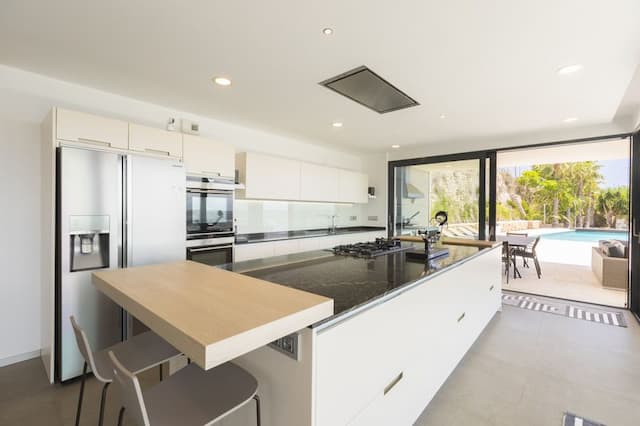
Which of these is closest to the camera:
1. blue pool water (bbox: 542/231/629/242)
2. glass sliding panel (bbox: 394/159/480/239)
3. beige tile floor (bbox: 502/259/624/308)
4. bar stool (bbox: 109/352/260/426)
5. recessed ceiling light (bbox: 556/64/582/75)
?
bar stool (bbox: 109/352/260/426)

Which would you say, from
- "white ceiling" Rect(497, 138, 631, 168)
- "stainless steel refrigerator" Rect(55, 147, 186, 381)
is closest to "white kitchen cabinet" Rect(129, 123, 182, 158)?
"stainless steel refrigerator" Rect(55, 147, 186, 381)

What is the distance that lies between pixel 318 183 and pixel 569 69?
10.4 feet

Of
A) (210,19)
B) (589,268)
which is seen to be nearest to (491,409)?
(210,19)

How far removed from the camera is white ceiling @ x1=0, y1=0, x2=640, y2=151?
1.62m

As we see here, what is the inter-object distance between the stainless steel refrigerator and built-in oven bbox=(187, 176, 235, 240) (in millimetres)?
267

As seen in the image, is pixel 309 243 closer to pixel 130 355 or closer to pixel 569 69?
pixel 130 355

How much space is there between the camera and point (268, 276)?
1519 millimetres

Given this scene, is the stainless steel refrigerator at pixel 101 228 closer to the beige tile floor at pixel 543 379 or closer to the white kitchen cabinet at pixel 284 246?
the white kitchen cabinet at pixel 284 246

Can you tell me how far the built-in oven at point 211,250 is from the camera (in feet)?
9.45

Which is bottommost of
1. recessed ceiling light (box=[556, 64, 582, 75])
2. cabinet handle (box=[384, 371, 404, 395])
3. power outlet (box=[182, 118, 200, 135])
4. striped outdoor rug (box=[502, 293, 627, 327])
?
striped outdoor rug (box=[502, 293, 627, 327])

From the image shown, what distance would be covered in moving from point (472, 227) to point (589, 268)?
12.2 feet

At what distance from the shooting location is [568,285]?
4906 millimetres

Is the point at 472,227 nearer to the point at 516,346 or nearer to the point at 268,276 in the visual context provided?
the point at 516,346

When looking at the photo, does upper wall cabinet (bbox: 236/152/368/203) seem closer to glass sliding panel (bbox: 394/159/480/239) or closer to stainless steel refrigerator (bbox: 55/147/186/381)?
glass sliding panel (bbox: 394/159/480/239)
